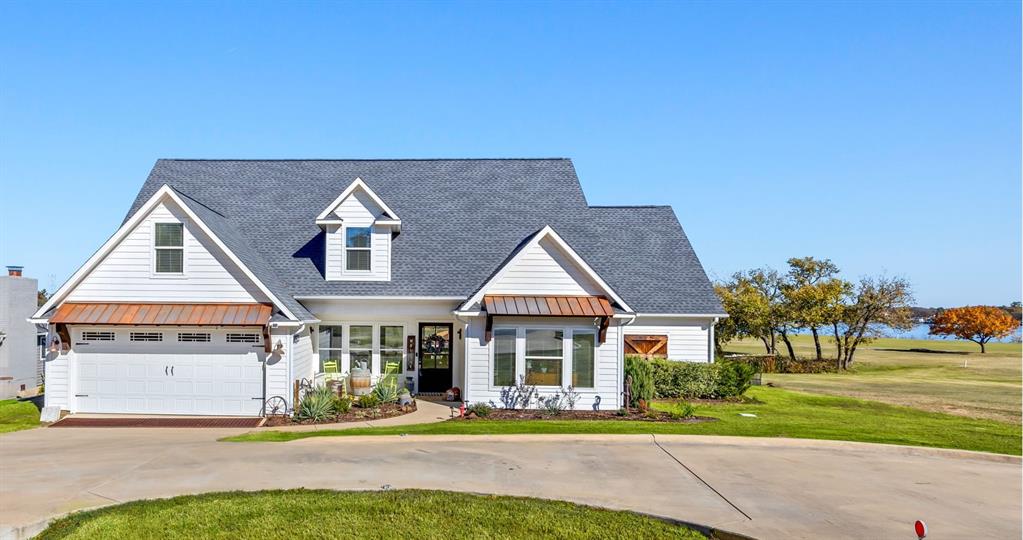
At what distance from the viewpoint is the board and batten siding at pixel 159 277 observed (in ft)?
54.9

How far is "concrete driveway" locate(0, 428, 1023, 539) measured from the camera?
8.80 meters

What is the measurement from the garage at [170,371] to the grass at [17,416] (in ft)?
3.76

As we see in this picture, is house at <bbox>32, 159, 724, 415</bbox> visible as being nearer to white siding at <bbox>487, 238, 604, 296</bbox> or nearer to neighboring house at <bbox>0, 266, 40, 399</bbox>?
white siding at <bbox>487, 238, 604, 296</bbox>

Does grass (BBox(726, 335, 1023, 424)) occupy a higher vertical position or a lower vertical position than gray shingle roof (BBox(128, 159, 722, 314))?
lower

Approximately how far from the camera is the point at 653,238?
26.1m

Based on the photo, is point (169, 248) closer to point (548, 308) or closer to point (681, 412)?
point (548, 308)

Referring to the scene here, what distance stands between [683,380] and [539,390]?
6431mm

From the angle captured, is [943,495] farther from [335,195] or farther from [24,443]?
[335,195]

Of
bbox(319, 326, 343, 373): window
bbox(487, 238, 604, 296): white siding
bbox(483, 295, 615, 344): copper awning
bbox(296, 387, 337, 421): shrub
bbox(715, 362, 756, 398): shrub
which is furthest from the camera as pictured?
bbox(715, 362, 756, 398): shrub

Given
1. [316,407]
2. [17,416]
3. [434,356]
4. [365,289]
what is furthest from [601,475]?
[17,416]

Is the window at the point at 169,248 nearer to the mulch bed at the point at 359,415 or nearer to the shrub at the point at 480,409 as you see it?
the mulch bed at the point at 359,415

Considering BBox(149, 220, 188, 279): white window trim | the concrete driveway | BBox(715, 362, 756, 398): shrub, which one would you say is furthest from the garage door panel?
BBox(715, 362, 756, 398): shrub

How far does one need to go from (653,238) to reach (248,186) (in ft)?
57.9

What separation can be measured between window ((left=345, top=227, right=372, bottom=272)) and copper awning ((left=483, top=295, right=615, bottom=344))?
199 inches
